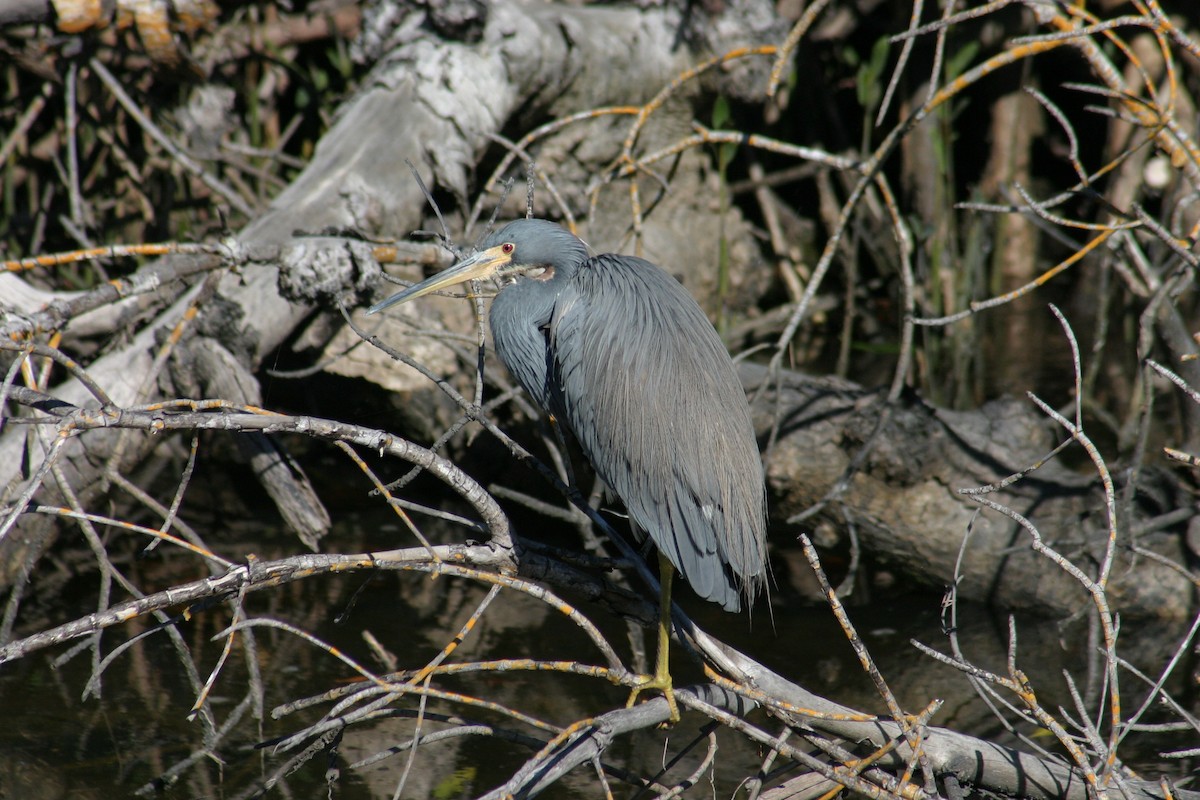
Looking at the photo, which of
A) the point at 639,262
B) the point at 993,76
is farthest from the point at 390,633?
the point at 993,76

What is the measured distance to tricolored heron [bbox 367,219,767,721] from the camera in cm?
255

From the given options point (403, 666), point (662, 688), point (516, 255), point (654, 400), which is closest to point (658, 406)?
point (654, 400)

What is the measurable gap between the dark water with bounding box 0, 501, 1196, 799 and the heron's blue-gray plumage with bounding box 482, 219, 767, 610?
0.55 metres

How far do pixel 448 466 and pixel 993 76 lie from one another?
477 centimetres

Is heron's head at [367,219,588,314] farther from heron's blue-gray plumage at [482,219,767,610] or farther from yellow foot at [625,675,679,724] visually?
yellow foot at [625,675,679,724]

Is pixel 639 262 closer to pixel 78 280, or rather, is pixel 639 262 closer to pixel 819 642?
pixel 819 642

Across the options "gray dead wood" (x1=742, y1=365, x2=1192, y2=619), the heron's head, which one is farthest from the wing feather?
"gray dead wood" (x1=742, y1=365, x2=1192, y2=619)

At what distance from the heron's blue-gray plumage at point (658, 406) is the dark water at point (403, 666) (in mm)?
554

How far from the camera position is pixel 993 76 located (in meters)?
5.78

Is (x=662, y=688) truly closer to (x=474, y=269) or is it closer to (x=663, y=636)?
(x=663, y=636)

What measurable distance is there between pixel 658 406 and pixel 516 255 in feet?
1.77

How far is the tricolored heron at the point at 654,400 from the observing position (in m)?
2.55

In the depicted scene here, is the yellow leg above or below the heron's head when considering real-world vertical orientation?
below

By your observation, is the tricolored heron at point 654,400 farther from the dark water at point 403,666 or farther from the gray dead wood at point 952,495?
the gray dead wood at point 952,495
